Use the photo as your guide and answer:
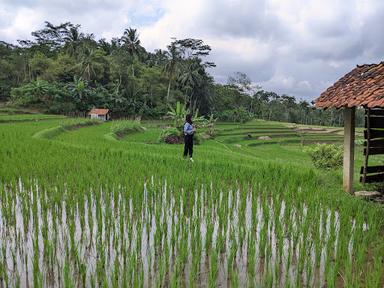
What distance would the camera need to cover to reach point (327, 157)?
38.1 ft

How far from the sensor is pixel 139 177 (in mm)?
7395

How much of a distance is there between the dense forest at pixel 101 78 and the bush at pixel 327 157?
2380 centimetres

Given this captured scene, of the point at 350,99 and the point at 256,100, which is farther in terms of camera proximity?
the point at 256,100

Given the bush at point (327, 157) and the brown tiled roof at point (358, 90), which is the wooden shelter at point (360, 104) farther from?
the bush at point (327, 157)

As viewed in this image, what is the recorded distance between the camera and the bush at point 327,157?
37.3ft

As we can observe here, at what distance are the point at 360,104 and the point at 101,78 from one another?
1393 inches

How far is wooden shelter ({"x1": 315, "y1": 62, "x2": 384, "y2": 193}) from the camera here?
5.88 metres

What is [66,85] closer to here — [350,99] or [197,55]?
[197,55]

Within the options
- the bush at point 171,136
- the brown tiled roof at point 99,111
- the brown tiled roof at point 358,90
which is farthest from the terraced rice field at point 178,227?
the brown tiled roof at point 99,111

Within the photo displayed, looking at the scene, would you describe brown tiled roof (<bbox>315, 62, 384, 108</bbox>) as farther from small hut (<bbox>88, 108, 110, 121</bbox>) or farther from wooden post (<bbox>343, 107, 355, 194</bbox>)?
small hut (<bbox>88, 108, 110, 121</bbox>)

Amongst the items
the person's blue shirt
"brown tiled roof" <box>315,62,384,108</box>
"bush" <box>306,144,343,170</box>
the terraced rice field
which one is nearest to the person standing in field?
the person's blue shirt

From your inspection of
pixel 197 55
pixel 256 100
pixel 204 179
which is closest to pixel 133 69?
pixel 197 55

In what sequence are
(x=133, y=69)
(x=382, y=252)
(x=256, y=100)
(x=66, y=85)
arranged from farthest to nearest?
(x=256, y=100)
(x=133, y=69)
(x=66, y=85)
(x=382, y=252)

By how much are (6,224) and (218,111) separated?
42488 mm
